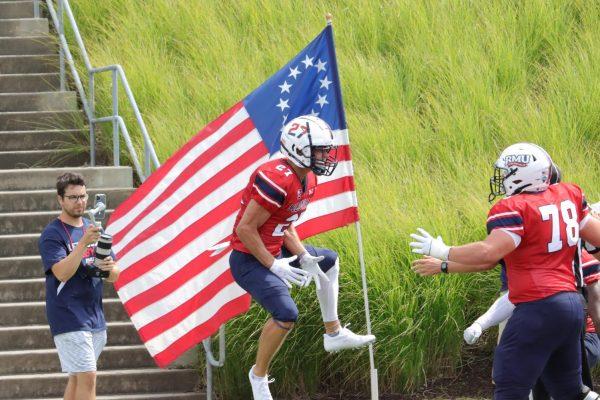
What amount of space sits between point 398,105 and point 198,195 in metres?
4.26

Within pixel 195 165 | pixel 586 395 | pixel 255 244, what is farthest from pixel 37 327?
pixel 586 395

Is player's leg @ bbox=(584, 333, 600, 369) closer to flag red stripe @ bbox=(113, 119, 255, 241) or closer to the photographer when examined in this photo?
flag red stripe @ bbox=(113, 119, 255, 241)

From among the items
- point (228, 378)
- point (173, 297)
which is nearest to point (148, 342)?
point (173, 297)

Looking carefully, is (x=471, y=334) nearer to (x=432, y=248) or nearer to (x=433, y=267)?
(x=433, y=267)

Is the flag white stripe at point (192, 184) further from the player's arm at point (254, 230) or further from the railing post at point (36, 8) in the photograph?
the railing post at point (36, 8)

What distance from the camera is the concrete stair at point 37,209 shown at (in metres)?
9.73

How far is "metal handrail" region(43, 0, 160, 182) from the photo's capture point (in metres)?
10.9

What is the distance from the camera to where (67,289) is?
7.93 metres

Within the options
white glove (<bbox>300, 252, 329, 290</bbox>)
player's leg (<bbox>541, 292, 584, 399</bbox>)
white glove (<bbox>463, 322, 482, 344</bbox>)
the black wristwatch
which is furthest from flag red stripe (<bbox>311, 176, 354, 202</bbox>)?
player's leg (<bbox>541, 292, 584, 399</bbox>)

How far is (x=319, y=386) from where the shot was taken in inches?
377

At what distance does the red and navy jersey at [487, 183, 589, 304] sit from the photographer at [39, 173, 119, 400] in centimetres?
267

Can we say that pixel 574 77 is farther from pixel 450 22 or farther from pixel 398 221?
pixel 398 221

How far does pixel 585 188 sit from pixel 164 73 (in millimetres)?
5043

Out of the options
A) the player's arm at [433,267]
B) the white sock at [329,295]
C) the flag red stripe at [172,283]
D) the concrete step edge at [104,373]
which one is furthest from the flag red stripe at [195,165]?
the player's arm at [433,267]
